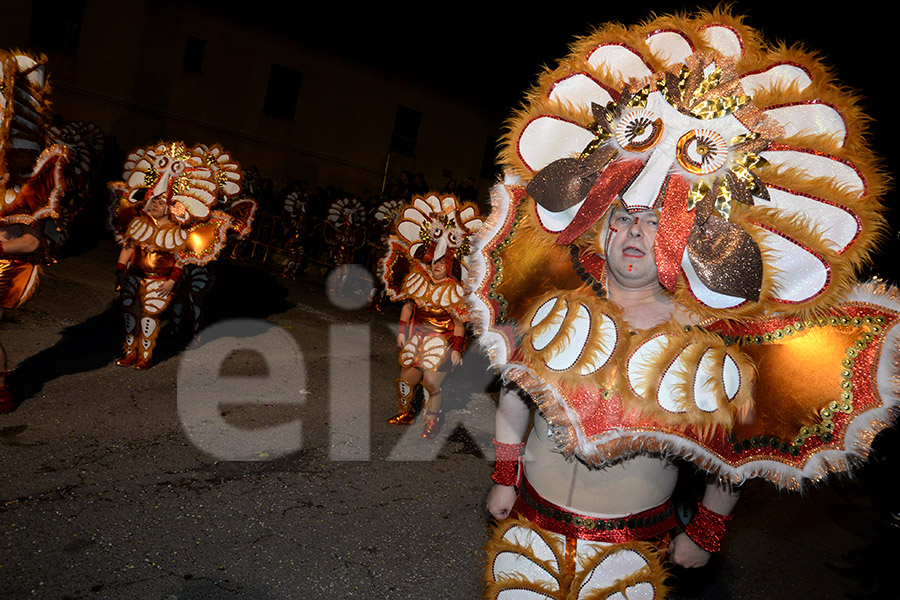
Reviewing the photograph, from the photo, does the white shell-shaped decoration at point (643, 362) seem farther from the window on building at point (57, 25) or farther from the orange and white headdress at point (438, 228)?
the window on building at point (57, 25)

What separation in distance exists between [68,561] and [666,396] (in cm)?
318

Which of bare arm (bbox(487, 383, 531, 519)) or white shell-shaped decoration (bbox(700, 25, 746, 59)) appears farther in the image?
bare arm (bbox(487, 383, 531, 519))

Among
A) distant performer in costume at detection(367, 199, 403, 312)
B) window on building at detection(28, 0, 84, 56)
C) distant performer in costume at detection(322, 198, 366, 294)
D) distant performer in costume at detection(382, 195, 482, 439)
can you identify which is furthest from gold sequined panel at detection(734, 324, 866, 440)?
window on building at detection(28, 0, 84, 56)

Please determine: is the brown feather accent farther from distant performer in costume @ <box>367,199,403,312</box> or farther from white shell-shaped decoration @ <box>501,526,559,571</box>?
distant performer in costume @ <box>367,199,403,312</box>

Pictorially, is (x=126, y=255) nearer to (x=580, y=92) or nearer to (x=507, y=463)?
(x=507, y=463)

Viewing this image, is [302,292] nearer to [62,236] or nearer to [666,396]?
[62,236]

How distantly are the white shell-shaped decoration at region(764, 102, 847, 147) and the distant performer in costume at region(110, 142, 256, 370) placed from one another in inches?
217

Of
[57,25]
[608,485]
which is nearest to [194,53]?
[57,25]

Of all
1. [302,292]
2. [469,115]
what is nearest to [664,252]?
[302,292]

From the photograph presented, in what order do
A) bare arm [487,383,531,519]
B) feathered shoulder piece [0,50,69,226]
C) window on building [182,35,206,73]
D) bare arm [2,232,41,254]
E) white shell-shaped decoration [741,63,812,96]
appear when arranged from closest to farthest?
white shell-shaped decoration [741,63,812,96] < bare arm [487,383,531,519] < feathered shoulder piece [0,50,69,226] < bare arm [2,232,41,254] < window on building [182,35,206,73]

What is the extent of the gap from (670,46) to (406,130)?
25078 millimetres

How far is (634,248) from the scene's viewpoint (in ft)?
6.60

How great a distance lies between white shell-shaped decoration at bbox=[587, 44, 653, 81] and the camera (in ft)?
6.80

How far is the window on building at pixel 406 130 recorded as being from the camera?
25.8 m
